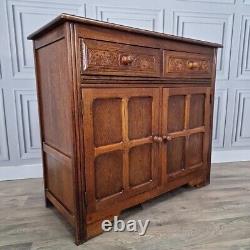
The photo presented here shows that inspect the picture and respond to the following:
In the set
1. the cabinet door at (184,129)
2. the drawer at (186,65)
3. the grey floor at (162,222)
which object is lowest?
the grey floor at (162,222)

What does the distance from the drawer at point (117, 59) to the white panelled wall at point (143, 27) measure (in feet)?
2.20

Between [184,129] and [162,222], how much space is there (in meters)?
0.48

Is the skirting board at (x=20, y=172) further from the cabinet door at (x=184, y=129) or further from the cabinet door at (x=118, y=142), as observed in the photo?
the cabinet door at (x=184, y=129)

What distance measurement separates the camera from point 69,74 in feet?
2.47

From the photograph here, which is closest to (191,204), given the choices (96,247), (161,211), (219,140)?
(161,211)

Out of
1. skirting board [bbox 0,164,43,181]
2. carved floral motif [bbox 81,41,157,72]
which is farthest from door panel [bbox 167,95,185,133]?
skirting board [bbox 0,164,43,181]

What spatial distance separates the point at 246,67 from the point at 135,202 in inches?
55.1

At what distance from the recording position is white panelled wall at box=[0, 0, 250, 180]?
134 cm

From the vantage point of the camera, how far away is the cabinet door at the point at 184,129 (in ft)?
Result: 3.55

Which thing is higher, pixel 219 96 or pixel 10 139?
pixel 219 96

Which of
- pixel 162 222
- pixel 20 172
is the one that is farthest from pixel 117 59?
pixel 20 172

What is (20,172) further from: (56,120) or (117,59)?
(117,59)

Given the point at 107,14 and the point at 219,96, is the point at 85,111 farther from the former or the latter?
the point at 219,96

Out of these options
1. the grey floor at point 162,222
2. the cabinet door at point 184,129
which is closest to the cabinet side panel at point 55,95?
the grey floor at point 162,222
